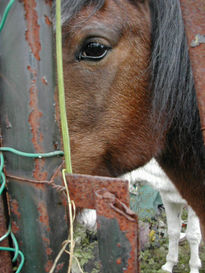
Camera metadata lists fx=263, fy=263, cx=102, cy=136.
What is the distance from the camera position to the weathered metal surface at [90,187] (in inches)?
21.2

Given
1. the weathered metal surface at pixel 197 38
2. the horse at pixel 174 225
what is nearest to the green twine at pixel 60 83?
the weathered metal surface at pixel 197 38

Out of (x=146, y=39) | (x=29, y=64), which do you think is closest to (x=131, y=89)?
(x=146, y=39)

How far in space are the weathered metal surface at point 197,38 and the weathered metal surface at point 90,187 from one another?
1.04ft

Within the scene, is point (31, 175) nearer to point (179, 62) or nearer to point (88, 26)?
point (88, 26)

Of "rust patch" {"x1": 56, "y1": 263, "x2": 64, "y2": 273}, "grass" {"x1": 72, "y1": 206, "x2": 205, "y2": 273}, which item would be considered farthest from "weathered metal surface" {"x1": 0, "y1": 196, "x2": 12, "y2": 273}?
"grass" {"x1": 72, "y1": 206, "x2": 205, "y2": 273}

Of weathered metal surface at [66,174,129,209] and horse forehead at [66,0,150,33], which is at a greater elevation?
horse forehead at [66,0,150,33]

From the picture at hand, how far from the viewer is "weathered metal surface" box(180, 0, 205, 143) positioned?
689mm

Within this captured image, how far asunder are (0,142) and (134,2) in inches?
39.3

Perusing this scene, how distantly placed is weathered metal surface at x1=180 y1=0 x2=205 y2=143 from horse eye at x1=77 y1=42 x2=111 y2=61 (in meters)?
0.47

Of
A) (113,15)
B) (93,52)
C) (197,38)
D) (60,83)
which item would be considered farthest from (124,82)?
(60,83)

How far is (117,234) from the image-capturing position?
53 cm

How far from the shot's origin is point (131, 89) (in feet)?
4.01

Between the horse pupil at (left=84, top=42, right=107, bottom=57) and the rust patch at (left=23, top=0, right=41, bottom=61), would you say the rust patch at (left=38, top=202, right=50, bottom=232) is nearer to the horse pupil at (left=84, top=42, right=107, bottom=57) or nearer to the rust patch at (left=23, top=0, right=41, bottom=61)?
the rust patch at (left=23, top=0, right=41, bottom=61)

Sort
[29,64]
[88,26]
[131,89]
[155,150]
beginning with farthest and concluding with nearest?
1. [155,150]
2. [131,89]
3. [88,26]
4. [29,64]
